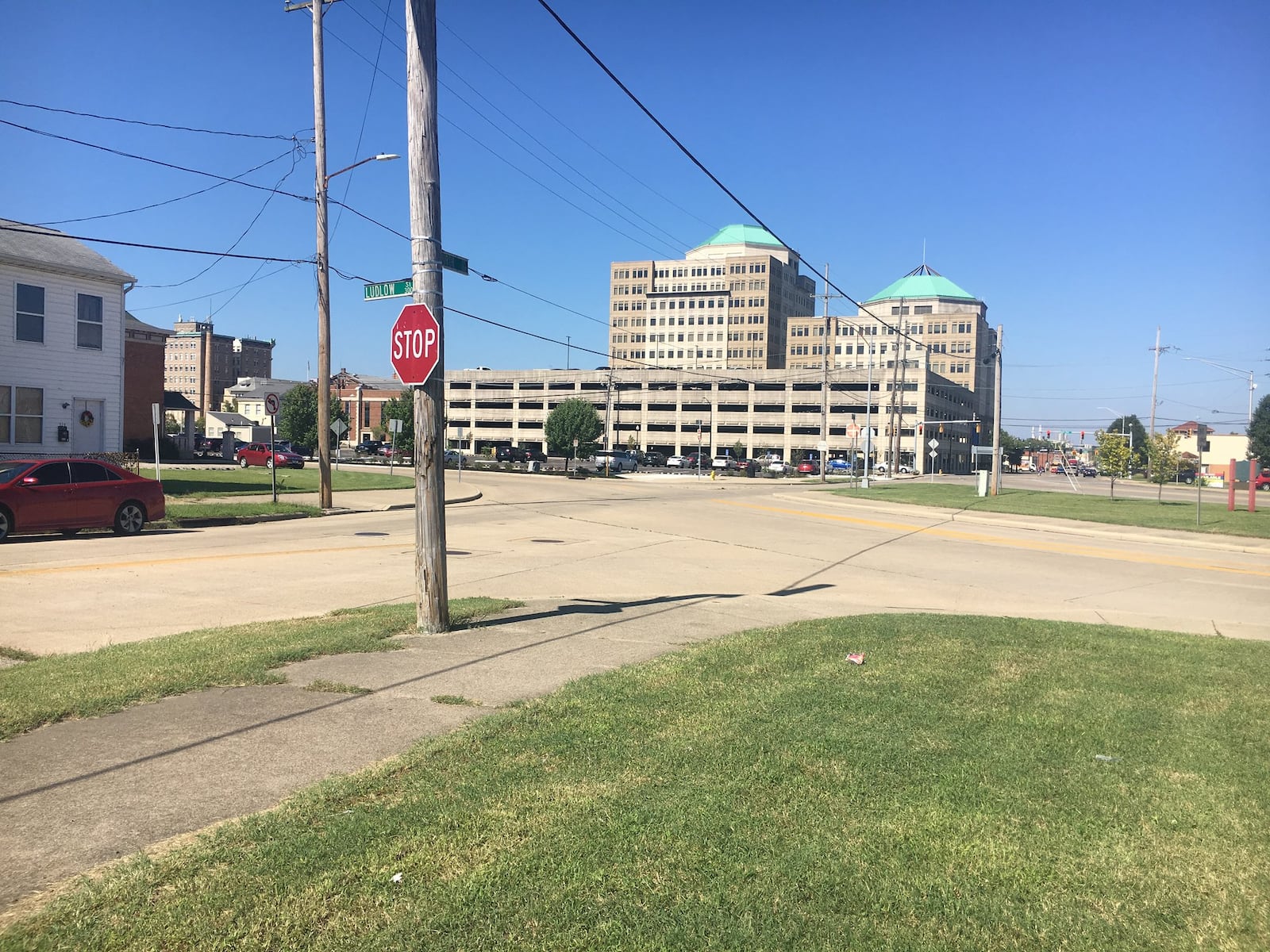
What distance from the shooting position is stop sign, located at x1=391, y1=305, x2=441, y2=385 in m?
8.71

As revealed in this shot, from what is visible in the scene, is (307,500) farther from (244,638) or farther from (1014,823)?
(1014,823)

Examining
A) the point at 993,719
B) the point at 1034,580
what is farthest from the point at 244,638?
the point at 1034,580

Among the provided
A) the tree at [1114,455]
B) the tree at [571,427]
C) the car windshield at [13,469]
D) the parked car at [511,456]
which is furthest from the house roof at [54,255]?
the tree at [571,427]

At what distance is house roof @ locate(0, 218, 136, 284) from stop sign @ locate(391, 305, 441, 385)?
2095cm

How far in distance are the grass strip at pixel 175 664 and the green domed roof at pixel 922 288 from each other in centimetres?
17950

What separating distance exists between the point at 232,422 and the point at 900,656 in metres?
145

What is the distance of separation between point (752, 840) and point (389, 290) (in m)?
7.44

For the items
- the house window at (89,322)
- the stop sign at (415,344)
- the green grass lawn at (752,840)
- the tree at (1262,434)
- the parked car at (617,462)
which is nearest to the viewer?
the green grass lawn at (752,840)

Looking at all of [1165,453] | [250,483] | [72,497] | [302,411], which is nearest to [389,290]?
[72,497]

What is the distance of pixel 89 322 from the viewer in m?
26.7

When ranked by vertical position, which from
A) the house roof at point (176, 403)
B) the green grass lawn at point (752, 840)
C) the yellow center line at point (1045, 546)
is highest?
the house roof at point (176, 403)

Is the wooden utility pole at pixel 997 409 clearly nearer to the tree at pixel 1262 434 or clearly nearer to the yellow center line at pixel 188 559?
the yellow center line at pixel 188 559

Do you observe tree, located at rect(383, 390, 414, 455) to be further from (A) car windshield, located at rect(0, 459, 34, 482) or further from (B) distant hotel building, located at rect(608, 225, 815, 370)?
(B) distant hotel building, located at rect(608, 225, 815, 370)

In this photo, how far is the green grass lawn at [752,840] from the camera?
11.2ft
